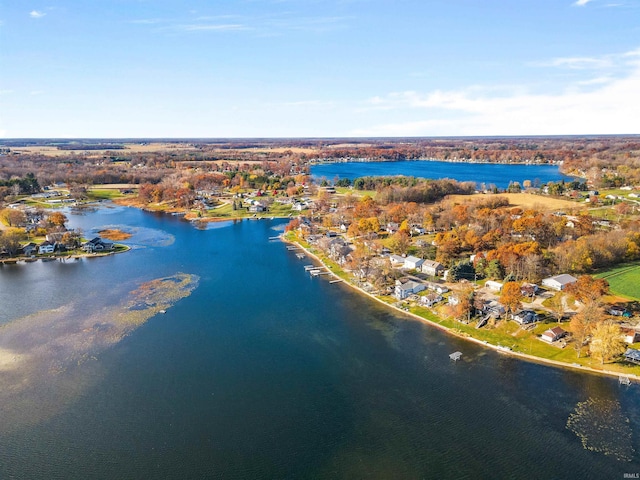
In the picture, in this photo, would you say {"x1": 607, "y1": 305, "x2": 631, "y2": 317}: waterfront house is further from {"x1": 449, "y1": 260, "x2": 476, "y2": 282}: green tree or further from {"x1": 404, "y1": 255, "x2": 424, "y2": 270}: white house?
{"x1": 404, "y1": 255, "x2": 424, "y2": 270}: white house

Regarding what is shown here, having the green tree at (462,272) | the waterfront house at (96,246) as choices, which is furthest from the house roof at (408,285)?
the waterfront house at (96,246)

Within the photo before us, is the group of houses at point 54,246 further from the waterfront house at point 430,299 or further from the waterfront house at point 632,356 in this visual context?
the waterfront house at point 632,356

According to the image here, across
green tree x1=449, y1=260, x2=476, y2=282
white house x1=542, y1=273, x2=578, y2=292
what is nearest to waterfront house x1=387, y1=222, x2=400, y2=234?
green tree x1=449, y1=260, x2=476, y2=282

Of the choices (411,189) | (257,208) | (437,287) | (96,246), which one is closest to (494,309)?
(437,287)

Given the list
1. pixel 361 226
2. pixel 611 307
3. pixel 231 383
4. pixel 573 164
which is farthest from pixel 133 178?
pixel 573 164

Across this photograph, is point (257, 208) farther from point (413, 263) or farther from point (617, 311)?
point (617, 311)

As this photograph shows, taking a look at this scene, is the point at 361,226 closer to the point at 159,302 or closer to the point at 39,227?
the point at 159,302
